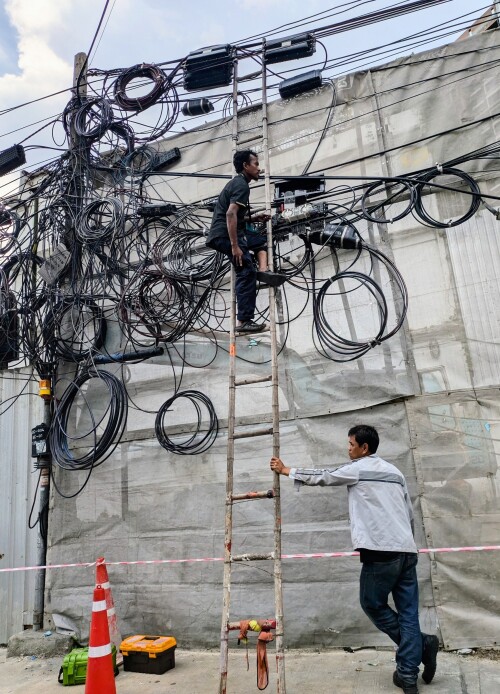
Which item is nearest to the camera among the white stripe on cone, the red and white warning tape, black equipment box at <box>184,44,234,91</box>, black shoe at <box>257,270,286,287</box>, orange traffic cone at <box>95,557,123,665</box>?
the white stripe on cone

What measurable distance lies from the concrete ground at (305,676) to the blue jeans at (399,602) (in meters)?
0.28

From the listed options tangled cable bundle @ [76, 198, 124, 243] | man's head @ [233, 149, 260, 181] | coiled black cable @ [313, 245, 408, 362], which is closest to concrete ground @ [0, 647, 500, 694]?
coiled black cable @ [313, 245, 408, 362]

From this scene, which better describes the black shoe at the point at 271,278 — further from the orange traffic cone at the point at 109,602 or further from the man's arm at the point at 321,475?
the orange traffic cone at the point at 109,602

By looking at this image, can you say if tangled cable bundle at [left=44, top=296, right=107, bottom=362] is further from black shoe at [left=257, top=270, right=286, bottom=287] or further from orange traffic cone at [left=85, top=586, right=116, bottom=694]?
orange traffic cone at [left=85, top=586, right=116, bottom=694]

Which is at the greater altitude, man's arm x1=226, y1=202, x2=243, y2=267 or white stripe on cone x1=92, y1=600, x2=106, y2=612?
man's arm x1=226, y1=202, x2=243, y2=267

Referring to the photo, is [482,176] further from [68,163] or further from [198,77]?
[68,163]

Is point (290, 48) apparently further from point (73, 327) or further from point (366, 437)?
point (366, 437)

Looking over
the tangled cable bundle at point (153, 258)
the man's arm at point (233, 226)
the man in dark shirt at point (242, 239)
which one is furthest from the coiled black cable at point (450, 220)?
the man's arm at point (233, 226)

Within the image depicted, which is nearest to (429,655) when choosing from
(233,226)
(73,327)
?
(233,226)

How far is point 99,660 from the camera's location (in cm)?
337

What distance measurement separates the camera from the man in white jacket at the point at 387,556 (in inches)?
125

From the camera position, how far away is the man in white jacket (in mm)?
3168

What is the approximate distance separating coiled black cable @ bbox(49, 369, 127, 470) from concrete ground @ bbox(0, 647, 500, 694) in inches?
74.5

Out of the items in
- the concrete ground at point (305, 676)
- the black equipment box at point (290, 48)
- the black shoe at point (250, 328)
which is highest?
the black equipment box at point (290, 48)
